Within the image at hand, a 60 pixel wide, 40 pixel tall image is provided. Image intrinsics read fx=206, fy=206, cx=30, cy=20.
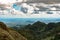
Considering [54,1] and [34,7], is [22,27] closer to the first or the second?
[34,7]

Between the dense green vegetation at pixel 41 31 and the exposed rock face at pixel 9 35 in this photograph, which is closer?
the exposed rock face at pixel 9 35

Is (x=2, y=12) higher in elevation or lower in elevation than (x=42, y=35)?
higher

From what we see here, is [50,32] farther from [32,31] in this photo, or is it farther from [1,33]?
[1,33]

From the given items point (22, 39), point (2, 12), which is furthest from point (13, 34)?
point (2, 12)

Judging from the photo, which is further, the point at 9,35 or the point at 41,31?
the point at 41,31

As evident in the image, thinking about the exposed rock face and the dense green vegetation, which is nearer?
the exposed rock face

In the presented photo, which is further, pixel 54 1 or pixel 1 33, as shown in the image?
pixel 54 1

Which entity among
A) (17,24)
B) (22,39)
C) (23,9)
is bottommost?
(22,39)
